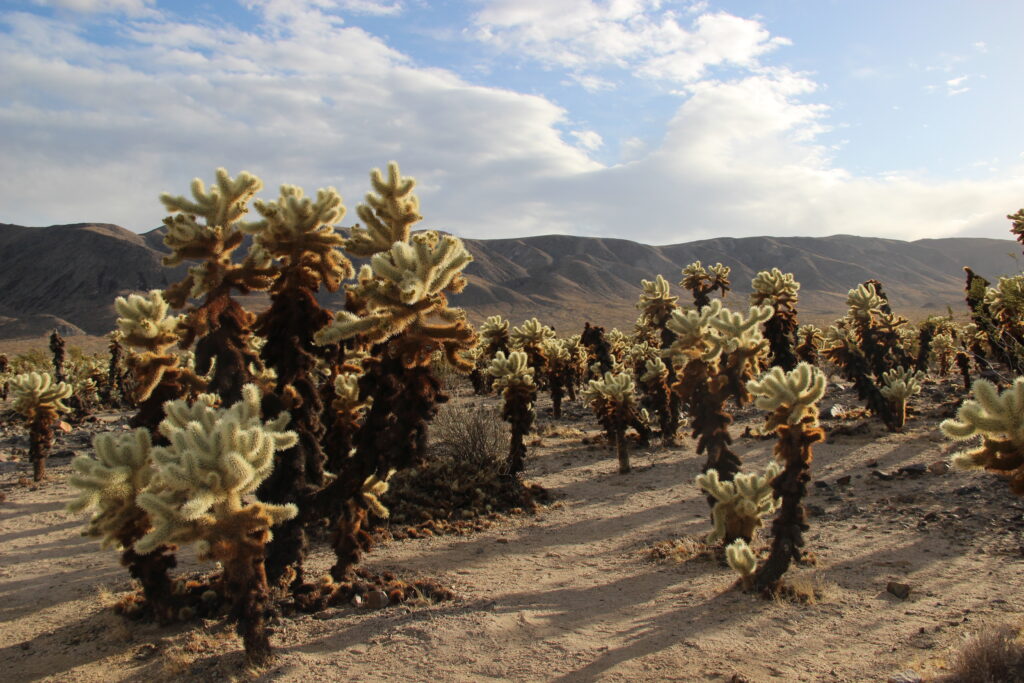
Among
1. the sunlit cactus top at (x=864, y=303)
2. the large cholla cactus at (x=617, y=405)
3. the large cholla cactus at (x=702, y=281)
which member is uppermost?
the large cholla cactus at (x=702, y=281)

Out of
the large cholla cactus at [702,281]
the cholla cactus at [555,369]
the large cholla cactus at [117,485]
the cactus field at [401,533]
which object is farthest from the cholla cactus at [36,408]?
the large cholla cactus at [702,281]

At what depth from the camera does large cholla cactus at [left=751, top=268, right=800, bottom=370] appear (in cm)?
1326

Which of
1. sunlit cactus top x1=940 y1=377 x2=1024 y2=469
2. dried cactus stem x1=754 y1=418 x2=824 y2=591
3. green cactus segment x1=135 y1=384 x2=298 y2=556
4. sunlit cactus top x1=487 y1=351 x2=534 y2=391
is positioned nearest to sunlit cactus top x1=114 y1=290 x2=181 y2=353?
green cactus segment x1=135 y1=384 x2=298 y2=556

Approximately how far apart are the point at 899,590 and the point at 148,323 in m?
8.19

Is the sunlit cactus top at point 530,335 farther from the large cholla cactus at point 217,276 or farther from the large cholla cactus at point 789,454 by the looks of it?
the large cholla cactus at point 217,276

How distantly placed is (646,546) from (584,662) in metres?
3.26

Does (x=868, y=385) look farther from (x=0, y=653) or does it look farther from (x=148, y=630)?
(x=0, y=653)

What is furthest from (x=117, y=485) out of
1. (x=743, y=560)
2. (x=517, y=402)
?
(x=517, y=402)

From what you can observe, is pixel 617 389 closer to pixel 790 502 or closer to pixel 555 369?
pixel 790 502

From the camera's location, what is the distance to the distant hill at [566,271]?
320 ft

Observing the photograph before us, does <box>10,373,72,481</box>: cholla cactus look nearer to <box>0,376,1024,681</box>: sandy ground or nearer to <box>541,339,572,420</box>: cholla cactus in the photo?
<box>0,376,1024,681</box>: sandy ground

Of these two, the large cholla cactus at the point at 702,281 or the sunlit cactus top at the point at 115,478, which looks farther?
the large cholla cactus at the point at 702,281

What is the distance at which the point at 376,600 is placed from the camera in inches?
255

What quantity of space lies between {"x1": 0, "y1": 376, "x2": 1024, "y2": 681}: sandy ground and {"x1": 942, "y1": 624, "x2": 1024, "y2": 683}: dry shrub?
256 mm
